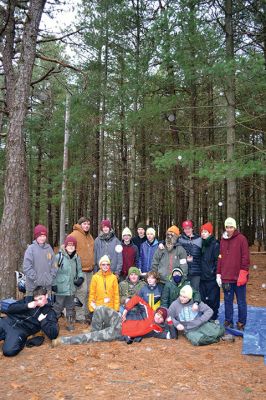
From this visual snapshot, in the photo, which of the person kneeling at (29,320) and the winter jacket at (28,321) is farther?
the winter jacket at (28,321)

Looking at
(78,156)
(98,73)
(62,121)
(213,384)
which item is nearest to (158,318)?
(213,384)

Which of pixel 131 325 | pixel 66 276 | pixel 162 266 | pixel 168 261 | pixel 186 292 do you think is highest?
pixel 168 261

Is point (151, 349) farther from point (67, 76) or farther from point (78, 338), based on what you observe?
point (67, 76)

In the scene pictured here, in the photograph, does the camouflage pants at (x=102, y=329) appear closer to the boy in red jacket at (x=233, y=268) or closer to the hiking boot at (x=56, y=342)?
the hiking boot at (x=56, y=342)

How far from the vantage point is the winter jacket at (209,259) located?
7016 millimetres

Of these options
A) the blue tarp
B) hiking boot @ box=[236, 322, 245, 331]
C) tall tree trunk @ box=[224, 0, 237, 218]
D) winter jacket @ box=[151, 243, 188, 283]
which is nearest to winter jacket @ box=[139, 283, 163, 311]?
winter jacket @ box=[151, 243, 188, 283]

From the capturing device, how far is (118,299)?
678 centimetres

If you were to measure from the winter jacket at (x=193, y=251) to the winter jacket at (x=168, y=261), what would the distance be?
12 cm

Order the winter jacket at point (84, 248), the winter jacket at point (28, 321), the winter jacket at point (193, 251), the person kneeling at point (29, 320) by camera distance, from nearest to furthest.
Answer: the person kneeling at point (29, 320)
the winter jacket at point (28, 321)
the winter jacket at point (193, 251)
the winter jacket at point (84, 248)

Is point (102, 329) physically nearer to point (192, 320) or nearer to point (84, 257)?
point (192, 320)

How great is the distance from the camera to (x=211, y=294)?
277 inches

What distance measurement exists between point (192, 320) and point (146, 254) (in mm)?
1976

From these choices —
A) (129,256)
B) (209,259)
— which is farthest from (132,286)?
(209,259)

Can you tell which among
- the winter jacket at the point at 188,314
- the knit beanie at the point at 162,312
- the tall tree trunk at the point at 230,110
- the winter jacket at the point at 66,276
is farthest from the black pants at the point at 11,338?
the tall tree trunk at the point at 230,110
